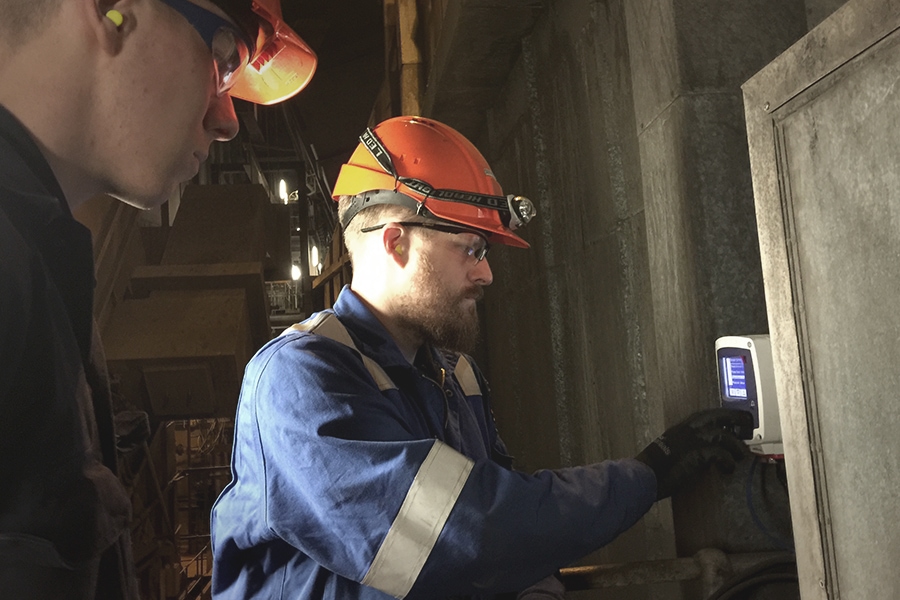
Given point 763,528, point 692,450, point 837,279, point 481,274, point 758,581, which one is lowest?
point 758,581

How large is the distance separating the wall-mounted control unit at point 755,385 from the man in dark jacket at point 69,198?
58.6 inches

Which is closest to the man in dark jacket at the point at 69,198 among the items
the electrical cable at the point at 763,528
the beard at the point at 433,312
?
the beard at the point at 433,312

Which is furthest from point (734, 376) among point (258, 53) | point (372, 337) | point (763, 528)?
point (258, 53)

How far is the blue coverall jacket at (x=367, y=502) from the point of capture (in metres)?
1.78

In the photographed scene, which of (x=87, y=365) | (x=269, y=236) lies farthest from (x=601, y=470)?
(x=269, y=236)

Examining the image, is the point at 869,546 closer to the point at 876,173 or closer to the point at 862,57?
the point at 876,173

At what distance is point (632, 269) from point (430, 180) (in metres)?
1.18

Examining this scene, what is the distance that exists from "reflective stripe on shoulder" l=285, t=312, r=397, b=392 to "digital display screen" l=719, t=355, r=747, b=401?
0.92 meters

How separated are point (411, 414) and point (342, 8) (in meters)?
8.85

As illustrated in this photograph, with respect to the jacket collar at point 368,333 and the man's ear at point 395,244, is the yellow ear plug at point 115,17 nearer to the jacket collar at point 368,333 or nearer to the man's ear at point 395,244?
the jacket collar at point 368,333

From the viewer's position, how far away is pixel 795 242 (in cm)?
151

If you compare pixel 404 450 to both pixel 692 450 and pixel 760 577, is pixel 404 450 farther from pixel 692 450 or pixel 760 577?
pixel 760 577

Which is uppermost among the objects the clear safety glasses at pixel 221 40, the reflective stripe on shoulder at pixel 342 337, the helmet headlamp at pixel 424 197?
the helmet headlamp at pixel 424 197

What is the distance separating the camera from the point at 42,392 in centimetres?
78
